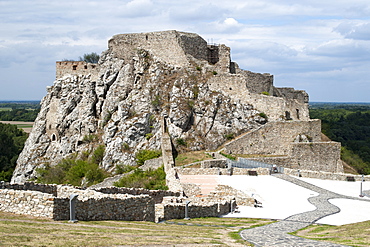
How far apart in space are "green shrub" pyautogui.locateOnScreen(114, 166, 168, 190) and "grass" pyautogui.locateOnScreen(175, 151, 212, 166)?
144cm

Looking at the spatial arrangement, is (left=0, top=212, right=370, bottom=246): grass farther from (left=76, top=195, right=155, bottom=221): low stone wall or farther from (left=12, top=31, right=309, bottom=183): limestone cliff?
(left=12, top=31, right=309, bottom=183): limestone cliff

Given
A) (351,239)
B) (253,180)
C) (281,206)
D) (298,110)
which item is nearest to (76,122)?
(298,110)

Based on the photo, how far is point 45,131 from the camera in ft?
161

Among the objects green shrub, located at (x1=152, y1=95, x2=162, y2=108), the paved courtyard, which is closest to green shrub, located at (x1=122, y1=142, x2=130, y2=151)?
green shrub, located at (x1=152, y1=95, x2=162, y2=108)

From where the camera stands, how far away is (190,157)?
35.4 m

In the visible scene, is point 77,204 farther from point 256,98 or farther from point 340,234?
point 256,98

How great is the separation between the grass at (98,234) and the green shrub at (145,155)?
23665mm

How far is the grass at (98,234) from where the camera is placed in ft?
32.9

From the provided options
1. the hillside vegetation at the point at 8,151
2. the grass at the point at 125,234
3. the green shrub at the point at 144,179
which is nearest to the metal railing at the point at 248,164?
the green shrub at the point at 144,179

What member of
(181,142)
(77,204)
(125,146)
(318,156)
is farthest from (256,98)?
(77,204)

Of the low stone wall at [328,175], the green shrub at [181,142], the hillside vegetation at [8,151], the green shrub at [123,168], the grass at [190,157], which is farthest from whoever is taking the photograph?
the hillside vegetation at [8,151]

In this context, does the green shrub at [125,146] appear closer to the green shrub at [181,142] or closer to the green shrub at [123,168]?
the green shrub at [123,168]

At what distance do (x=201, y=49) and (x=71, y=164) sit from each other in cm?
1592

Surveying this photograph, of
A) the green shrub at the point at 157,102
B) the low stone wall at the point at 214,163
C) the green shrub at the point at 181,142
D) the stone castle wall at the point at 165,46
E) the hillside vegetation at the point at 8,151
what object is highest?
the stone castle wall at the point at 165,46
